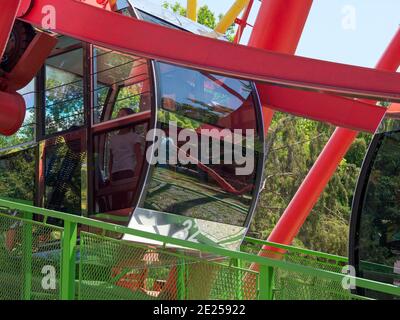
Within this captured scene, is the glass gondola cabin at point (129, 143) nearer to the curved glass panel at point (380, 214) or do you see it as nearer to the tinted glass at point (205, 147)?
the tinted glass at point (205, 147)

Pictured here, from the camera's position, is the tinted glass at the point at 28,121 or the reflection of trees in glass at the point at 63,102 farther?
the tinted glass at the point at 28,121

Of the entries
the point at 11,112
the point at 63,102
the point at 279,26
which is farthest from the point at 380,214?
the point at 11,112

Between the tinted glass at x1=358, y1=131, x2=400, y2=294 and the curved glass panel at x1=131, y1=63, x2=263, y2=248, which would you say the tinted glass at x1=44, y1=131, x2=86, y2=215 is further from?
the tinted glass at x1=358, y1=131, x2=400, y2=294

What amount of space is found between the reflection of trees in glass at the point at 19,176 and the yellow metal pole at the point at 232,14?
8.91m

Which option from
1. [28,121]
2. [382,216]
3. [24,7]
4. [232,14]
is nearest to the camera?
[382,216]

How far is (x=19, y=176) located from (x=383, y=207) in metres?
3.86

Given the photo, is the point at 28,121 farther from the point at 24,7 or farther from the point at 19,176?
the point at 24,7

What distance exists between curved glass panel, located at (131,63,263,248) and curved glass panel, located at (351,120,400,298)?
1482 millimetres

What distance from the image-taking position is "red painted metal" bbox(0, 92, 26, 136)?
720 cm

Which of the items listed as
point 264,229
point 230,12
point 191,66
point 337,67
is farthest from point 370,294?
point 264,229

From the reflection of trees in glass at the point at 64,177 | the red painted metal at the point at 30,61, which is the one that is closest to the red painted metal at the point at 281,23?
the red painted metal at the point at 30,61

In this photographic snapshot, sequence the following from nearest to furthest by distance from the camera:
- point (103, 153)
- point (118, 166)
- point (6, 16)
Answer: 1. point (6, 16)
2. point (118, 166)
3. point (103, 153)

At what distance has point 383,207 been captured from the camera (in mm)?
6336

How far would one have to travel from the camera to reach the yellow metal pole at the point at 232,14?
16094 millimetres
